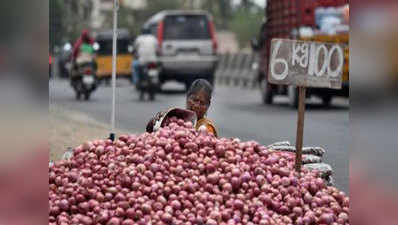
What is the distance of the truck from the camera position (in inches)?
794

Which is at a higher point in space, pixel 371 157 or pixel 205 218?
pixel 371 157

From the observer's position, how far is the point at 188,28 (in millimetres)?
29562


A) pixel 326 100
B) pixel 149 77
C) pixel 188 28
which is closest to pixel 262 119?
pixel 326 100

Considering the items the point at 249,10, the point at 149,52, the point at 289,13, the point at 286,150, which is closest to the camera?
the point at 286,150

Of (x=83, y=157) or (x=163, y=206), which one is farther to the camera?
(x=83, y=157)

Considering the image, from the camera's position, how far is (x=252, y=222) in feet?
18.4

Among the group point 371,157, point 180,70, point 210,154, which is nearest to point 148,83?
point 180,70

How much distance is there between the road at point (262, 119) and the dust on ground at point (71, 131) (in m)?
A: 0.43

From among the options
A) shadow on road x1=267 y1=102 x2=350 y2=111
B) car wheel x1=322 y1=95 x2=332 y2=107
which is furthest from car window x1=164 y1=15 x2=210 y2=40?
car wheel x1=322 y1=95 x2=332 y2=107

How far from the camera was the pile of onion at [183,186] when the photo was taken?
5590 millimetres

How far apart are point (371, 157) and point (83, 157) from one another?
101 inches

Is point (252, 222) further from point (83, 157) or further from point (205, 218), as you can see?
point (83, 157)

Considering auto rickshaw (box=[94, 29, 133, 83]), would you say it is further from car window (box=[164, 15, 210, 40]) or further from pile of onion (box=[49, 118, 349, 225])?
pile of onion (box=[49, 118, 349, 225])

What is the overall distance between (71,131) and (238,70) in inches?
1045
